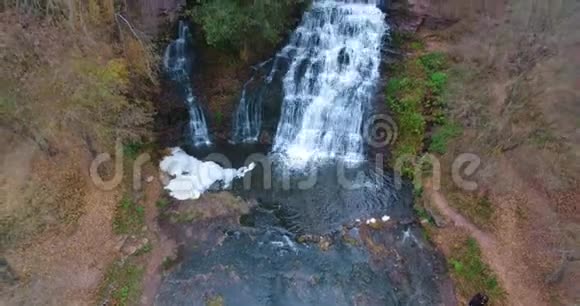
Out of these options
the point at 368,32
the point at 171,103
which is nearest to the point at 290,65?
the point at 368,32

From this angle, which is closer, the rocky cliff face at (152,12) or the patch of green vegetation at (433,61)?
the rocky cliff face at (152,12)

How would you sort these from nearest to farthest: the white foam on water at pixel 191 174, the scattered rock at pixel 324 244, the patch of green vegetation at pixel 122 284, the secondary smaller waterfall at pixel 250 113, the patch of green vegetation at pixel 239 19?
the patch of green vegetation at pixel 122 284 < the scattered rock at pixel 324 244 < the patch of green vegetation at pixel 239 19 < the white foam on water at pixel 191 174 < the secondary smaller waterfall at pixel 250 113

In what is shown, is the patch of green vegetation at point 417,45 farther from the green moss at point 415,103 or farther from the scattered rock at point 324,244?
the scattered rock at point 324,244

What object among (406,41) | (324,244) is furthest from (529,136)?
(324,244)

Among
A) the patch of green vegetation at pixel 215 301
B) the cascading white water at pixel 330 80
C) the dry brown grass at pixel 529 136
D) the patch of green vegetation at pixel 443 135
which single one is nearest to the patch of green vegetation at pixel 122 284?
the patch of green vegetation at pixel 215 301

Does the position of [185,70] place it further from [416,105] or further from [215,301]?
[215,301]

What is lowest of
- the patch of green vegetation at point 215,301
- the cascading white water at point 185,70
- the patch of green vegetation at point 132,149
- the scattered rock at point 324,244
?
the patch of green vegetation at point 215,301

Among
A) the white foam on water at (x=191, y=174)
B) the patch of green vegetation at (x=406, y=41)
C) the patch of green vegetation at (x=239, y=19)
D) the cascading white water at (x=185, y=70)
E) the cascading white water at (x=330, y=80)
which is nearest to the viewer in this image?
the patch of green vegetation at (x=239, y=19)
